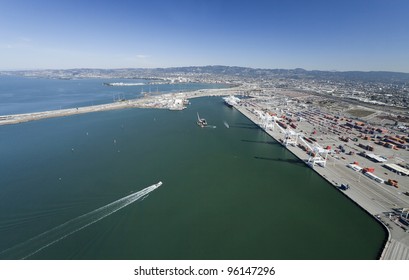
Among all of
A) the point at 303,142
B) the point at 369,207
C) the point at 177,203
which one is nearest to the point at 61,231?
the point at 177,203

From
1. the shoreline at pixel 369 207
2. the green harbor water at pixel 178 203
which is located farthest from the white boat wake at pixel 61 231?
the shoreline at pixel 369 207

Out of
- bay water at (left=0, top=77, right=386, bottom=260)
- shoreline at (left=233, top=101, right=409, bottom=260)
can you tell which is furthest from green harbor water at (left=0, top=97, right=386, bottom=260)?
shoreline at (left=233, top=101, right=409, bottom=260)

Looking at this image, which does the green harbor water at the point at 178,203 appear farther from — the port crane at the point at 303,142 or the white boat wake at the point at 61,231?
the port crane at the point at 303,142

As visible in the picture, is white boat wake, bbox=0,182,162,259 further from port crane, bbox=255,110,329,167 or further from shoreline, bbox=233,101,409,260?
port crane, bbox=255,110,329,167

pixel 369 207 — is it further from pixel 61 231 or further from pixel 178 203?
pixel 61 231

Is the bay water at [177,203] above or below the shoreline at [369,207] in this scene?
below

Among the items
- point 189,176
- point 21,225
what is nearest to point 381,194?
point 189,176

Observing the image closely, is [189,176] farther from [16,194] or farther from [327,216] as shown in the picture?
[16,194]
